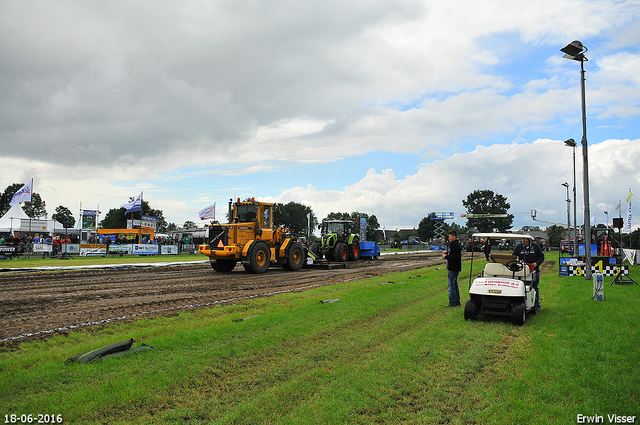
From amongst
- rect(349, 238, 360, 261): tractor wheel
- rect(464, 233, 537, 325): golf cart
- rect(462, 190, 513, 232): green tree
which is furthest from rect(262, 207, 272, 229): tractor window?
rect(462, 190, 513, 232): green tree

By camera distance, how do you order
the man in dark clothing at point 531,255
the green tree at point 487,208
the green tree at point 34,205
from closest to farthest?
1. the man in dark clothing at point 531,255
2. the green tree at point 34,205
3. the green tree at point 487,208

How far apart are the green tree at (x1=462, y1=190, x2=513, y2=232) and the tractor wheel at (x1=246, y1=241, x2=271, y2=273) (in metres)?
91.0

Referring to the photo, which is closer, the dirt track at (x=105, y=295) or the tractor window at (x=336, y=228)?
the dirt track at (x=105, y=295)

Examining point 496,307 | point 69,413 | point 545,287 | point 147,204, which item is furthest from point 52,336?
point 147,204

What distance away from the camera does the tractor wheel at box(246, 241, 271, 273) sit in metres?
17.6

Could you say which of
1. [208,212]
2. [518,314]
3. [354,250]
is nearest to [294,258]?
[354,250]

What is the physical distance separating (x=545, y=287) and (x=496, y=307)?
717 cm

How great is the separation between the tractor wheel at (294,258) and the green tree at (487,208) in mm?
88826

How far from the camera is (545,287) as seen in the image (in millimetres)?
14062

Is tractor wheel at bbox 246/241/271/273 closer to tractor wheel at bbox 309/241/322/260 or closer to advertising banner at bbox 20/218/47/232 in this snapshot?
tractor wheel at bbox 309/241/322/260

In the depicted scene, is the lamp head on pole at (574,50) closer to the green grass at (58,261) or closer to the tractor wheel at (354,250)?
the tractor wheel at (354,250)

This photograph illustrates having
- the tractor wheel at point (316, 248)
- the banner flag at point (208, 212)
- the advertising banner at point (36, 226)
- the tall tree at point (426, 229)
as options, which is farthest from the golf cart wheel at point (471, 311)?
the tall tree at point (426, 229)

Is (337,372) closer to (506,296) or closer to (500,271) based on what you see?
(506,296)

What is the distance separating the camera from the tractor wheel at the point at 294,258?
63.9ft
